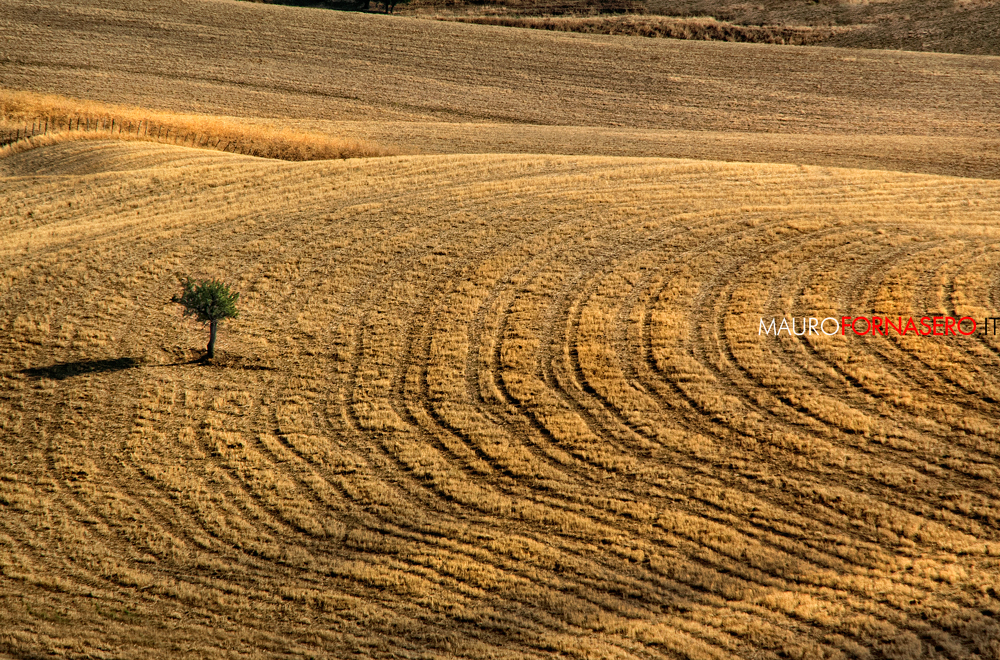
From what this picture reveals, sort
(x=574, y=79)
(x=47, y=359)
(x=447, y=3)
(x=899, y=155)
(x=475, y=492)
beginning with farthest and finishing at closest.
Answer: (x=447, y=3)
(x=574, y=79)
(x=899, y=155)
(x=47, y=359)
(x=475, y=492)

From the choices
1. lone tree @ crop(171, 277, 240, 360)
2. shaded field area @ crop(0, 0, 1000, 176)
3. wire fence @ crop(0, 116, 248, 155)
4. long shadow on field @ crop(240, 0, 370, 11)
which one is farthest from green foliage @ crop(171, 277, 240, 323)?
long shadow on field @ crop(240, 0, 370, 11)

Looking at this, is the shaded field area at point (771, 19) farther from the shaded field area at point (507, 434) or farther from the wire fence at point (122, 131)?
the shaded field area at point (507, 434)

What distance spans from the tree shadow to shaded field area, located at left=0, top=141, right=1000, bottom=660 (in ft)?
0.32

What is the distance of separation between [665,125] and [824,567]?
3196cm

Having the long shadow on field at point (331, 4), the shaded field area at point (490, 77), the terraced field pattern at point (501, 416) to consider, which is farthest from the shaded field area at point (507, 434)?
the long shadow on field at point (331, 4)

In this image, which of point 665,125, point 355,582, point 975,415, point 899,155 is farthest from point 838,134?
point 355,582

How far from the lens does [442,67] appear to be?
4728 cm

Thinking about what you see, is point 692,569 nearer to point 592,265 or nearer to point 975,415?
point 975,415

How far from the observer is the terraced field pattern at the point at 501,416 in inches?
513

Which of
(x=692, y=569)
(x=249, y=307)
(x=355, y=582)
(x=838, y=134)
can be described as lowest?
(x=355, y=582)

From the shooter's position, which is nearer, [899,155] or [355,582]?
[355,582]

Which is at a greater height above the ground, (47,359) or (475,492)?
(47,359)

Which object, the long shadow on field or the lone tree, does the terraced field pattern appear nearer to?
the lone tree

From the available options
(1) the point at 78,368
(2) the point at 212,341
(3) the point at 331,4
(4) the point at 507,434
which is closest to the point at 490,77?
(3) the point at 331,4
